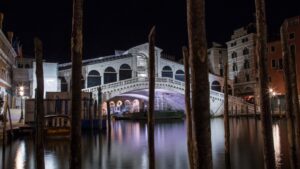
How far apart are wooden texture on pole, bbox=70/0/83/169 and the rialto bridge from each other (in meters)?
22.5

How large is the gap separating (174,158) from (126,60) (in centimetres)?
2405

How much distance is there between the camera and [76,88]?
545 cm

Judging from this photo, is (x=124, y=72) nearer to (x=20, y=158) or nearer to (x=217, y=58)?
(x=217, y=58)

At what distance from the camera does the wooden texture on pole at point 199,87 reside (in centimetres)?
336

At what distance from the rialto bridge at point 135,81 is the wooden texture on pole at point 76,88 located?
22522 mm

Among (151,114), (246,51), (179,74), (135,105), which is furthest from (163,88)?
(151,114)

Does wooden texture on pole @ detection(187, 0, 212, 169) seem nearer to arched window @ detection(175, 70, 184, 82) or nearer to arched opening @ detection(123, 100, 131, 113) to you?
arched window @ detection(175, 70, 184, 82)

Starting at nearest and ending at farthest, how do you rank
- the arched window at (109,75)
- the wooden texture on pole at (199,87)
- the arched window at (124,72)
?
1. the wooden texture on pole at (199,87)
2. the arched window at (109,75)
3. the arched window at (124,72)

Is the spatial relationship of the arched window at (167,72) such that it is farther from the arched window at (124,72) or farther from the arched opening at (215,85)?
the arched opening at (215,85)

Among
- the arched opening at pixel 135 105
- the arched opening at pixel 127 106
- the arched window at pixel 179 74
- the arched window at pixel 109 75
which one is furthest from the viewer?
the arched opening at pixel 135 105

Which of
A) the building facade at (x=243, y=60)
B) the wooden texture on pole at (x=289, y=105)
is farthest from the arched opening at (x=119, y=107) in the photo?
the wooden texture on pole at (x=289, y=105)

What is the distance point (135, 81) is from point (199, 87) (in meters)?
27.4

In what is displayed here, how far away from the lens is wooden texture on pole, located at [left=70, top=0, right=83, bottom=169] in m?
5.38

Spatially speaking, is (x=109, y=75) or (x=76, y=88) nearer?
(x=76, y=88)
